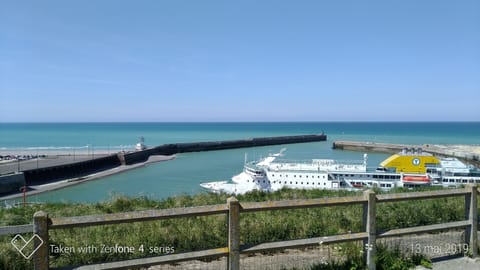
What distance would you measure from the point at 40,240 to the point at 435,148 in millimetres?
72659

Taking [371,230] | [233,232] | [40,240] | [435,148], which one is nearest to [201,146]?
[435,148]

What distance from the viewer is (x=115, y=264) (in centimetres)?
379

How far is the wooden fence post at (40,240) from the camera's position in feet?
11.3

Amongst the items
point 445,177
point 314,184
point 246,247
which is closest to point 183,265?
point 246,247

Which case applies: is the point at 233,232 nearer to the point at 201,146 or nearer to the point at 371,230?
the point at 371,230

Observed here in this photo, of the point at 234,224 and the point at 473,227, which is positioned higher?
the point at 234,224

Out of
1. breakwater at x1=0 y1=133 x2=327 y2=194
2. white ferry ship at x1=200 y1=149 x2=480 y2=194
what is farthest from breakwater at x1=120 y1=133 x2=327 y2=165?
white ferry ship at x1=200 y1=149 x2=480 y2=194

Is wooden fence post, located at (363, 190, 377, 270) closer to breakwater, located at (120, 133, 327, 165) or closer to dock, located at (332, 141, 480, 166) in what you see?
breakwater, located at (120, 133, 327, 165)

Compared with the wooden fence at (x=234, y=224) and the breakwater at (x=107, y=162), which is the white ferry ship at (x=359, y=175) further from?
the wooden fence at (x=234, y=224)

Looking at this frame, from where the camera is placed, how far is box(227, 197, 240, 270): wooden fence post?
159 inches

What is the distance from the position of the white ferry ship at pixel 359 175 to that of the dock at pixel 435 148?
26.7 metres

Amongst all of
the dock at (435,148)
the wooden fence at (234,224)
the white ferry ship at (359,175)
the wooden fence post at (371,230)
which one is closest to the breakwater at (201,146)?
the dock at (435,148)

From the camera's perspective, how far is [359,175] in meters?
29.0

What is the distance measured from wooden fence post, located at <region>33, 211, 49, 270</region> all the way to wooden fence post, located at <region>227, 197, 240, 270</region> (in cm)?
193
